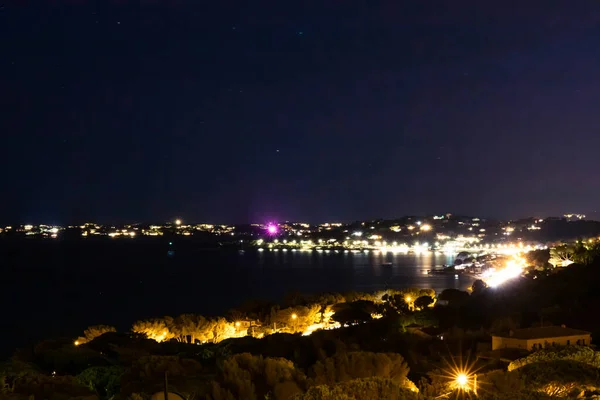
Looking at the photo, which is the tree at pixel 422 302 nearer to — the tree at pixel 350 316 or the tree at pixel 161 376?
the tree at pixel 350 316

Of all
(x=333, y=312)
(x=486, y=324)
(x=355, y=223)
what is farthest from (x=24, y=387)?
(x=355, y=223)

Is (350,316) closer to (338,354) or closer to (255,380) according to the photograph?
(338,354)

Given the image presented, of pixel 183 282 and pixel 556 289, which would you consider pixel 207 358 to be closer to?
pixel 556 289

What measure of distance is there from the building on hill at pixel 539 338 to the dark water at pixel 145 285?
19.2 metres

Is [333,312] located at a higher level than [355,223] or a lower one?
lower

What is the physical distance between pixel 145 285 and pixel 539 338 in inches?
1572

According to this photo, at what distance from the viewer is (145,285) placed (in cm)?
4872

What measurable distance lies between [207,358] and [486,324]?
8.49 meters

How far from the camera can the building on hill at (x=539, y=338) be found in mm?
12000

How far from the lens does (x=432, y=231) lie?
384 feet

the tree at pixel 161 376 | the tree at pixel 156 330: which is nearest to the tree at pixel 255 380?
the tree at pixel 161 376

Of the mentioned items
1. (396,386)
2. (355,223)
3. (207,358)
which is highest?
(355,223)

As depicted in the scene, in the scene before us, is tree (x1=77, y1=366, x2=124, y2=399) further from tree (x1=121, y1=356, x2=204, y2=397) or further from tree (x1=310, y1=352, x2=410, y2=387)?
tree (x1=310, y1=352, x2=410, y2=387)

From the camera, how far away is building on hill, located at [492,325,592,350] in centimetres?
1200
